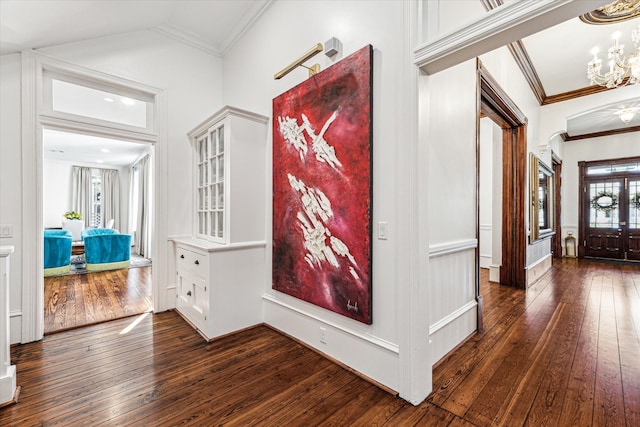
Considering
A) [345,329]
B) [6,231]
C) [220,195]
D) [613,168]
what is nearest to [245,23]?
[220,195]

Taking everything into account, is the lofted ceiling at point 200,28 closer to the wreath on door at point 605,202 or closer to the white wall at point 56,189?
the wreath on door at point 605,202

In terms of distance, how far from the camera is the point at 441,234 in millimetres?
2240

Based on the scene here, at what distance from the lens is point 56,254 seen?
5.09 m

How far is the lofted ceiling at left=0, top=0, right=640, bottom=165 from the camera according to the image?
231cm

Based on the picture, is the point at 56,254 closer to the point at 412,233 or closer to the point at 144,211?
the point at 144,211

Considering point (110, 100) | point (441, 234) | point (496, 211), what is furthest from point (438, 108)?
point (110, 100)

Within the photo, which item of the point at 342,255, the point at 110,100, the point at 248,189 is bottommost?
the point at 342,255

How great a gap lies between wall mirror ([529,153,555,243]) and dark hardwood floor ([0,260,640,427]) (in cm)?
196

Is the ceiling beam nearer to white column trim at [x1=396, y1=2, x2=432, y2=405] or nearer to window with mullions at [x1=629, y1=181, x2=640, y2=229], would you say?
window with mullions at [x1=629, y1=181, x2=640, y2=229]

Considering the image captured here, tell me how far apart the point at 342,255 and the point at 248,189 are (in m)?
1.31

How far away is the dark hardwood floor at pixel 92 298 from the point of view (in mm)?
3098

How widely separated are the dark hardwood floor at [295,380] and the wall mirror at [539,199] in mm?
1955

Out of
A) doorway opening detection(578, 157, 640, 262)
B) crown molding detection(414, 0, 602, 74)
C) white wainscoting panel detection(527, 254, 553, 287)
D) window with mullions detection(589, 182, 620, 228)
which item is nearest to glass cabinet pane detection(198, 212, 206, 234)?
crown molding detection(414, 0, 602, 74)

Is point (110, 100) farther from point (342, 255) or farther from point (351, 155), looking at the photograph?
point (342, 255)
